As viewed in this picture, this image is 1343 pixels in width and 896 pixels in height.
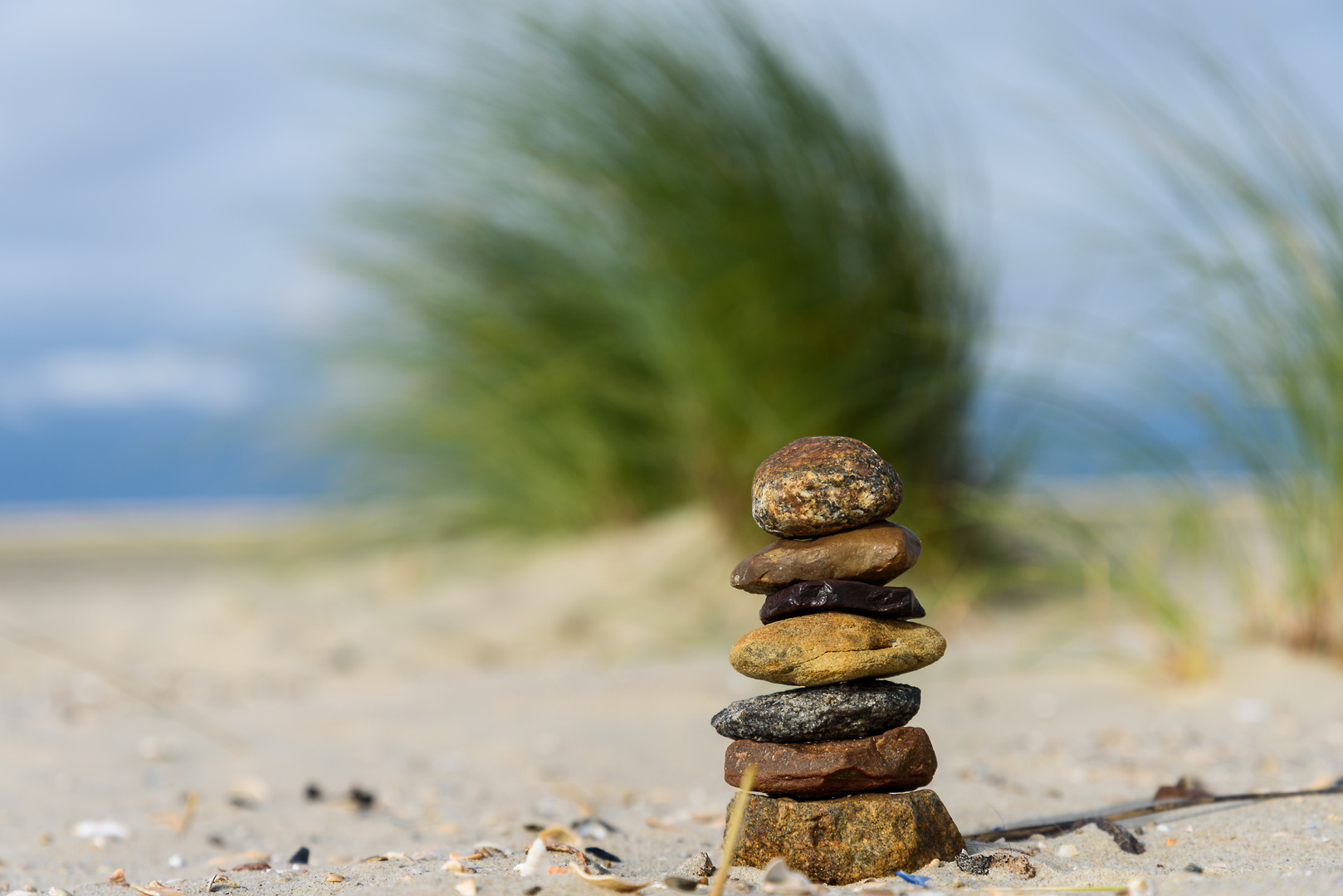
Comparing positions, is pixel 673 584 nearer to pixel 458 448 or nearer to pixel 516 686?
pixel 516 686

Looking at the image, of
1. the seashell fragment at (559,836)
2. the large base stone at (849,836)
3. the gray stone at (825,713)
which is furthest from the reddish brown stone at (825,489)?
the seashell fragment at (559,836)

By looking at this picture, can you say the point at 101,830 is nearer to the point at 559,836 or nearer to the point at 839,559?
the point at 559,836

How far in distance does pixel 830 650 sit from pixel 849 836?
0.28 metres

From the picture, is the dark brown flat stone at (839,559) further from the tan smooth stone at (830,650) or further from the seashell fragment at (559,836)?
the seashell fragment at (559,836)

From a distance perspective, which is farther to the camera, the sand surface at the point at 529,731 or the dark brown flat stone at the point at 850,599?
the sand surface at the point at 529,731

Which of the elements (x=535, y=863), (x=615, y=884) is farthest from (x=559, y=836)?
(x=615, y=884)

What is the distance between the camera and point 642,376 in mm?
5211

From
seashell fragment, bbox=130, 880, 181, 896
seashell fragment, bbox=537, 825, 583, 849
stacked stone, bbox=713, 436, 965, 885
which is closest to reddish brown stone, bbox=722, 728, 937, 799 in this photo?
stacked stone, bbox=713, 436, 965, 885

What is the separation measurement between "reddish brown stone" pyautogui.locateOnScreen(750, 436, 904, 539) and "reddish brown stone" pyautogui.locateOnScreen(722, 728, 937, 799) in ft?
1.11

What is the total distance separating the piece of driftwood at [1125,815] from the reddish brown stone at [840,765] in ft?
0.87

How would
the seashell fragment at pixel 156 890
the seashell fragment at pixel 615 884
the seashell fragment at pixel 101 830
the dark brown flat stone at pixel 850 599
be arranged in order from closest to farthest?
1. the seashell fragment at pixel 615 884
2. the seashell fragment at pixel 156 890
3. the dark brown flat stone at pixel 850 599
4. the seashell fragment at pixel 101 830

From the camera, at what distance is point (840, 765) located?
179 centimetres

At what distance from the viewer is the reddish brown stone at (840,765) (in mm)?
1799

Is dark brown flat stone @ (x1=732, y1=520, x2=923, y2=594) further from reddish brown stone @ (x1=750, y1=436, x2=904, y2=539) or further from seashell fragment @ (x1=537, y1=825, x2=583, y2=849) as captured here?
seashell fragment @ (x1=537, y1=825, x2=583, y2=849)
